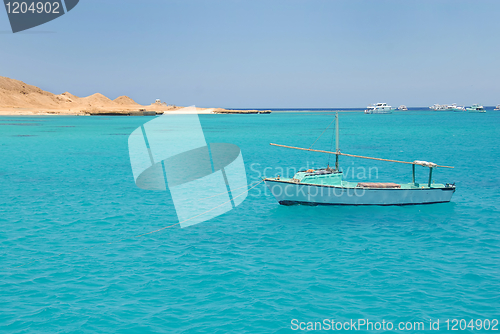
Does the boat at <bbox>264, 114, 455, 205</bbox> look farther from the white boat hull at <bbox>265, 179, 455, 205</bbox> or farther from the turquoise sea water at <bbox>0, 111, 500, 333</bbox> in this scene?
the turquoise sea water at <bbox>0, 111, 500, 333</bbox>

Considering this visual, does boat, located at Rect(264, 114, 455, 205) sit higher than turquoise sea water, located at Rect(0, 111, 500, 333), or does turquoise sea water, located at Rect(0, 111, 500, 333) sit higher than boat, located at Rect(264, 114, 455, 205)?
boat, located at Rect(264, 114, 455, 205)

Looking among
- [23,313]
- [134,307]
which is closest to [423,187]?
[134,307]

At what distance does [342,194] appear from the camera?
95.2 feet

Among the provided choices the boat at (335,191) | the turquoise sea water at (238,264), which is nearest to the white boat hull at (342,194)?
the boat at (335,191)

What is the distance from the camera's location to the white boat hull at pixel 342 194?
28844 mm

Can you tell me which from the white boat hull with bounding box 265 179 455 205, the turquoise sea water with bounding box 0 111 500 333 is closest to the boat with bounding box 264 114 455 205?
the white boat hull with bounding box 265 179 455 205

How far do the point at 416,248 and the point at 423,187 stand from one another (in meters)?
9.74

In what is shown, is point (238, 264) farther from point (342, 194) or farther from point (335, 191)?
point (342, 194)

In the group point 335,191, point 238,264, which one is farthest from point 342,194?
point 238,264

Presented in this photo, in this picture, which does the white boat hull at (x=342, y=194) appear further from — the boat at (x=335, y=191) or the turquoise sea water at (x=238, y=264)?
the turquoise sea water at (x=238, y=264)

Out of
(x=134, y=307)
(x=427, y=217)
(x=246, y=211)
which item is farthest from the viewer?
(x=246, y=211)

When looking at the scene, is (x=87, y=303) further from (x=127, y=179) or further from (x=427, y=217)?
(x=127, y=179)

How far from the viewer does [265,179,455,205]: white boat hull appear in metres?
28.8

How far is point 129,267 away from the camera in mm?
18828
